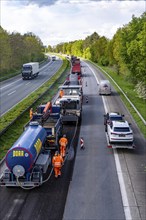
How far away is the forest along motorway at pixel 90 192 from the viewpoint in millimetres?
14820

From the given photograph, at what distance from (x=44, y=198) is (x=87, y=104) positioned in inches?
1060

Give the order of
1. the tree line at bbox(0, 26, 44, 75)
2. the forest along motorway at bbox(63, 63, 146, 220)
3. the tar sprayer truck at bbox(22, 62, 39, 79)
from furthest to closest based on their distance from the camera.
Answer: the tree line at bbox(0, 26, 44, 75) < the tar sprayer truck at bbox(22, 62, 39, 79) < the forest along motorway at bbox(63, 63, 146, 220)

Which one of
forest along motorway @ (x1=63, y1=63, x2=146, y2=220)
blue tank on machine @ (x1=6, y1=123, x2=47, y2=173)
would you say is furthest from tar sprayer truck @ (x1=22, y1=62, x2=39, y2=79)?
blue tank on machine @ (x1=6, y1=123, x2=47, y2=173)

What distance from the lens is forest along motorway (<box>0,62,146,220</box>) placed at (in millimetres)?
14820

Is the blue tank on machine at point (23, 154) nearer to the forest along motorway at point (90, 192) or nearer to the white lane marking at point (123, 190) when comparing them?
the forest along motorway at point (90, 192)

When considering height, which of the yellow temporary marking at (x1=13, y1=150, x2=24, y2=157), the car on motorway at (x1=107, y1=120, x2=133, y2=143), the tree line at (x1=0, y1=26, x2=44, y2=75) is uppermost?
the tree line at (x1=0, y1=26, x2=44, y2=75)

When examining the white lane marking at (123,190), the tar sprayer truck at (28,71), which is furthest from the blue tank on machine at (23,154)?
the tar sprayer truck at (28,71)

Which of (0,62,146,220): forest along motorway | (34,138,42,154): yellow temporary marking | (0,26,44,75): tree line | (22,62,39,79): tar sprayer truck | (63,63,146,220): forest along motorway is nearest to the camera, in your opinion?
(0,62,146,220): forest along motorway

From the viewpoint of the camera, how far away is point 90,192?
17.0m

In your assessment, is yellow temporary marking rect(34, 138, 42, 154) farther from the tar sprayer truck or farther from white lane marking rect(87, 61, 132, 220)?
the tar sprayer truck

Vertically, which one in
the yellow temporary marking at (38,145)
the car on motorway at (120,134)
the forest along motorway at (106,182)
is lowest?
the forest along motorway at (106,182)

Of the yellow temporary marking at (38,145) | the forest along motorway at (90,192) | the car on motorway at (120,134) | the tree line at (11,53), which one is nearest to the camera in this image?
the forest along motorway at (90,192)

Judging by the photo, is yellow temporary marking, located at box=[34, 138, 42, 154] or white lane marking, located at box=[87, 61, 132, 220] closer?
white lane marking, located at box=[87, 61, 132, 220]

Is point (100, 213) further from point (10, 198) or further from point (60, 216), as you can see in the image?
point (10, 198)
